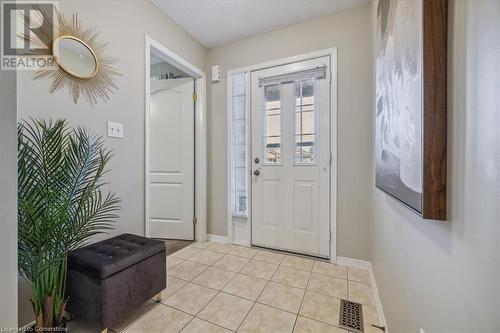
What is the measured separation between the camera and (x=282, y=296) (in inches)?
62.3

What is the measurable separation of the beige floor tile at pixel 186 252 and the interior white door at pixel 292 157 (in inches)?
27.4

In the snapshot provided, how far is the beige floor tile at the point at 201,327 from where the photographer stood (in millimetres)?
1250

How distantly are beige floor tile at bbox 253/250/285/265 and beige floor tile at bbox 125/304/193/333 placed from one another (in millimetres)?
994

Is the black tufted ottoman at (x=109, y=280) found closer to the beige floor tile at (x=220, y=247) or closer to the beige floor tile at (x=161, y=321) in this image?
the beige floor tile at (x=161, y=321)

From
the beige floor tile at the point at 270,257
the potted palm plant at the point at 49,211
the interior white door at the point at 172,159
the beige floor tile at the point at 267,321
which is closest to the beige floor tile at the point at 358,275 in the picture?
the beige floor tile at the point at 270,257

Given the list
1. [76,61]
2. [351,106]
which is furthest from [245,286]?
[76,61]

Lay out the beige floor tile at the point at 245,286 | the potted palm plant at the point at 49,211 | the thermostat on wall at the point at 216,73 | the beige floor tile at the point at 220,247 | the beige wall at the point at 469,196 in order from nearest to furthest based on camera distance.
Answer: the beige wall at the point at 469,196
the potted palm plant at the point at 49,211
the beige floor tile at the point at 245,286
the beige floor tile at the point at 220,247
the thermostat on wall at the point at 216,73

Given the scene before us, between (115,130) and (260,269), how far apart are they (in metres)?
1.77

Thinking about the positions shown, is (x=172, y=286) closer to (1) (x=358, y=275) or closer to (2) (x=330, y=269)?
(2) (x=330, y=269)

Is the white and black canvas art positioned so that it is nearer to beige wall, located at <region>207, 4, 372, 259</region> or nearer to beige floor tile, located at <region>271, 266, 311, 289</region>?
beige wall, located at <region>207, 4, 372, 259</region>

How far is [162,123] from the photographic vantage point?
9.14ft

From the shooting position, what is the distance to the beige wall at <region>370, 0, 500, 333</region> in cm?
38

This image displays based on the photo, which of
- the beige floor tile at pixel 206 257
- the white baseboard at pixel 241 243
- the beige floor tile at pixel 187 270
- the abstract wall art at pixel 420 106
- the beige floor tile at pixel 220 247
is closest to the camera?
the abstract wall art at pixel 420 106

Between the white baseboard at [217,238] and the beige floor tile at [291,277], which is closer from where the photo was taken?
the beige floor tile at [291,277]
